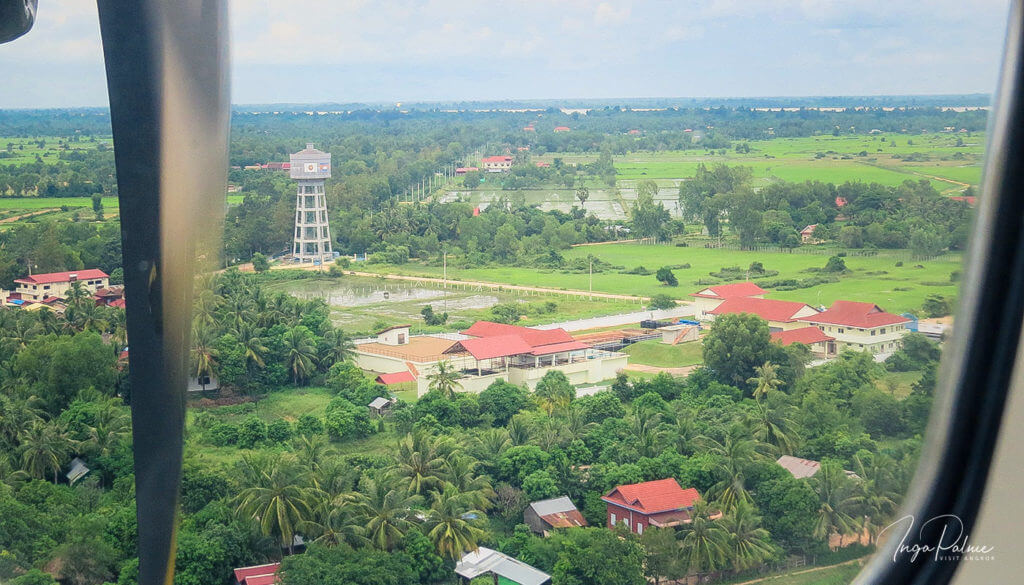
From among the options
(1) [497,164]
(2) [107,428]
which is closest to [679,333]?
(1) [497,164]

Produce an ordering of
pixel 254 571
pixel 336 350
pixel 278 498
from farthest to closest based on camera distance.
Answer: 1. pixel 336 350
2. pixel 278 498
3. pixel 254 571

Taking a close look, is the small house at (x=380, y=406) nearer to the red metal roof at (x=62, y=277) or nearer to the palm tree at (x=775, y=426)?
the red metal roof at (x=62, y=277)

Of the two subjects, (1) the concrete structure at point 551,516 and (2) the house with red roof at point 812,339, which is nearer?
(1) the concrete structure at point 551,516

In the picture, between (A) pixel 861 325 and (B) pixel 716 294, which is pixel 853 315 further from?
(B) pixel 716 294

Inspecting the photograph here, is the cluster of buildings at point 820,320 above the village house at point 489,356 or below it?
above

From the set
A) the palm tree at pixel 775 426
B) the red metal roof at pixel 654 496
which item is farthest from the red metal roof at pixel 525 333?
the palm tree at pixel 775 426

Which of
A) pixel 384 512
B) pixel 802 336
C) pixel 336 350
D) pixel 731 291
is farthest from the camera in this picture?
pixel 336 350

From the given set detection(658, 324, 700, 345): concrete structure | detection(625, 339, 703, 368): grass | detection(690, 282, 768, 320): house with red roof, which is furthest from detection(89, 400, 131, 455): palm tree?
detection(690, 282, 768, 320): house with red roof

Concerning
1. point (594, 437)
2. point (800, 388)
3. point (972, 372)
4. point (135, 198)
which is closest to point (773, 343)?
point (800, 388)
